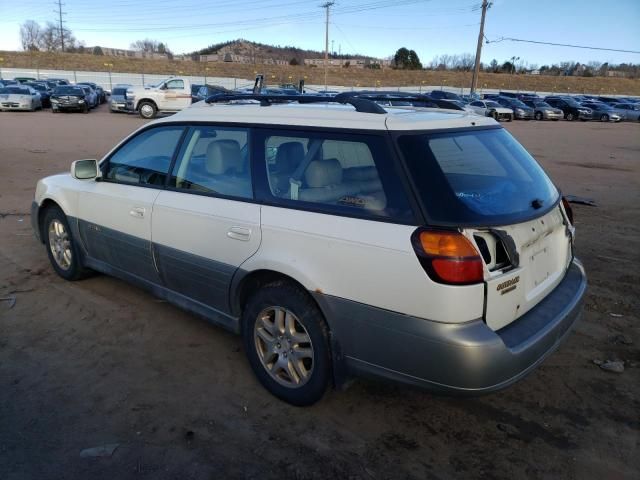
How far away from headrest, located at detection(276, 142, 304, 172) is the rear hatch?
2.23ft

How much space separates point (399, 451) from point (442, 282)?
1022mm

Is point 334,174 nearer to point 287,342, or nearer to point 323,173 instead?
point 323,173

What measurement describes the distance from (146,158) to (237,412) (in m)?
2.17

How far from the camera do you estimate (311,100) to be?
340cm

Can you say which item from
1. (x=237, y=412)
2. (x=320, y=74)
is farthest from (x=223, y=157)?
(x=320, y=74)

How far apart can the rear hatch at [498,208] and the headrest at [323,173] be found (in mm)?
426

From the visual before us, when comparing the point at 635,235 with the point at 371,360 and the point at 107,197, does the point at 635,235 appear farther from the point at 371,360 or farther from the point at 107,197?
the point at 107,197

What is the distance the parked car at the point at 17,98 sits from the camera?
88.8 ft

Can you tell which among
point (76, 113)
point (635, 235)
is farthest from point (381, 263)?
point (76, 113)

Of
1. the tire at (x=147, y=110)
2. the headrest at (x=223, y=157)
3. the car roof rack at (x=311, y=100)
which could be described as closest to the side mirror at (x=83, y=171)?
the car roof rack at (x=311, y=100)

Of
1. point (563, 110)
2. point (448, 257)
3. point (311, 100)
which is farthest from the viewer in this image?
point (563, 110)

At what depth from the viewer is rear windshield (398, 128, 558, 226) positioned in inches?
98.8

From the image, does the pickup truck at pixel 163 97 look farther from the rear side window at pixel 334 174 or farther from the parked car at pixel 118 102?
the rear side window at pixel 334 174

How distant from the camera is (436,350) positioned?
2.45 m
